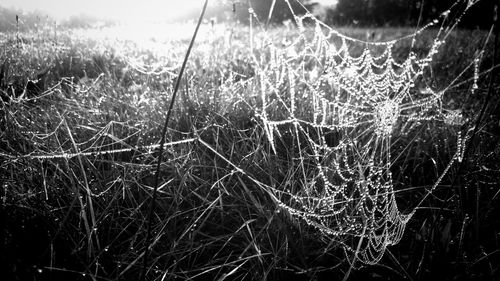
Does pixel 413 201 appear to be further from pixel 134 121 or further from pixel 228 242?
pixel 134 121

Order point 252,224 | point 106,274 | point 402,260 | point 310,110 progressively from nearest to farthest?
point 106,274 < point 402,260 < point 252,224 < point 310,110

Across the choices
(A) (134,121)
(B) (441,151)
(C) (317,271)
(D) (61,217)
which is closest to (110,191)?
(D) (61,217)

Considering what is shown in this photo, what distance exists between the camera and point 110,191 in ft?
4.20

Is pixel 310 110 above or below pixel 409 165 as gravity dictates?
above

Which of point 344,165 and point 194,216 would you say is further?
point 344,165

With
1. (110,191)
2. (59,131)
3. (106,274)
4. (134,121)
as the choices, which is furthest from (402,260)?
(59,131)

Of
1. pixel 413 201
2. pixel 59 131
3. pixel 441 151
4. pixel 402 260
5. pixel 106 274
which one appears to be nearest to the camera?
pixel 106 274

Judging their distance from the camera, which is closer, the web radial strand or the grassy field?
the grassy field

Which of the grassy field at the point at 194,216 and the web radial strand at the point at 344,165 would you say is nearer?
the grassy field at the point at 194,216

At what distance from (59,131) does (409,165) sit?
1.64 metres

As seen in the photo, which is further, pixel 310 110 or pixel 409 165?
pixel 310 110

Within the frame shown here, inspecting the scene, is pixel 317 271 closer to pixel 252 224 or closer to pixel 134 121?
pixel 252 224

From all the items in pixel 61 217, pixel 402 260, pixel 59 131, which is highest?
pixel 59 131

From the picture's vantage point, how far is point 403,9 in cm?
1465
